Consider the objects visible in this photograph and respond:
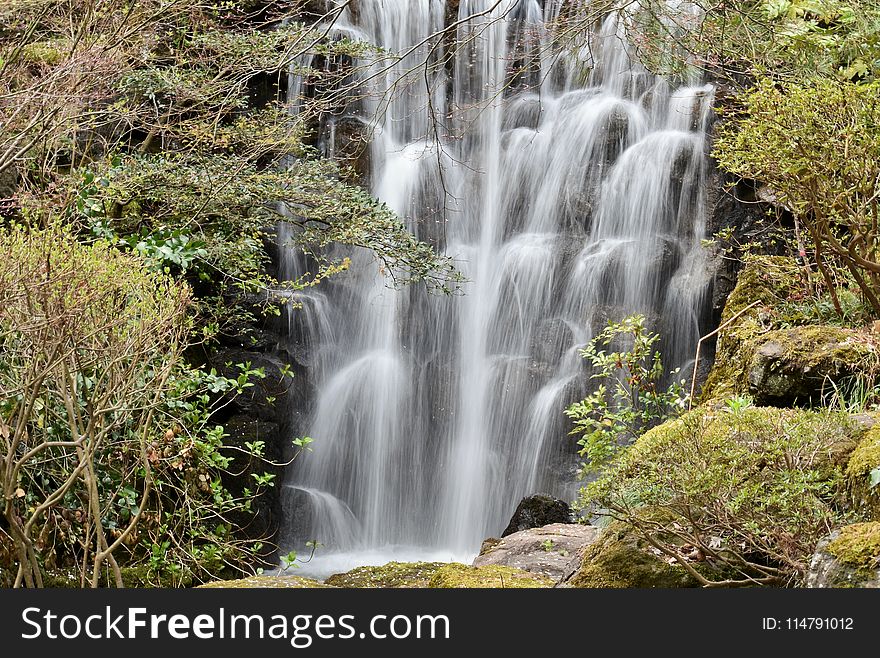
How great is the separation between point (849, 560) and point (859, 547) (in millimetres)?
57

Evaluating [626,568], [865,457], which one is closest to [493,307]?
[626,568]

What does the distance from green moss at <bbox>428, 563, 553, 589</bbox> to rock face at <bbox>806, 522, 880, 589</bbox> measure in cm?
185

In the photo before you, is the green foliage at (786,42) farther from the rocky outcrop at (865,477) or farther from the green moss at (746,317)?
the rocky outcrop at (865,477)

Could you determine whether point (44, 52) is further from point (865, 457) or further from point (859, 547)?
point (859, 547)

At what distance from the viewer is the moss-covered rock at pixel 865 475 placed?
365 centimetres

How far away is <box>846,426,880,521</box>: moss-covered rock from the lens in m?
3.65

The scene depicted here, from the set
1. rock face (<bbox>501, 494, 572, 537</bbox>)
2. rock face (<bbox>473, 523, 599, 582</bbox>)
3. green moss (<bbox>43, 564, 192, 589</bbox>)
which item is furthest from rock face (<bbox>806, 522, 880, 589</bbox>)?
rock face (<bbox>501, 494, 572, 537</bbox>)

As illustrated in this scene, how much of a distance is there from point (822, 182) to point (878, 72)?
3.18 meters

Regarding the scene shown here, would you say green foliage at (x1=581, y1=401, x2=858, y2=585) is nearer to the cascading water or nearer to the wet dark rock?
the cascading water

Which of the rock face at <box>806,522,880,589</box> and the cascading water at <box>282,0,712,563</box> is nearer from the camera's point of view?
the rock face at <box>806,522,880,589</box>

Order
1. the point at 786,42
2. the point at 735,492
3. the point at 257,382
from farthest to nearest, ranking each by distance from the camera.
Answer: the point at 257,382
the point at 786,42
the point at 735,492

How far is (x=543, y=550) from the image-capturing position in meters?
6.01

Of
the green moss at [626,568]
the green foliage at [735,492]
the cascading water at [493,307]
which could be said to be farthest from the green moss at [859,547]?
the cascading water at [493,307]

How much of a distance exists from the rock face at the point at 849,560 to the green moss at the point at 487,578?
72.8 inches
